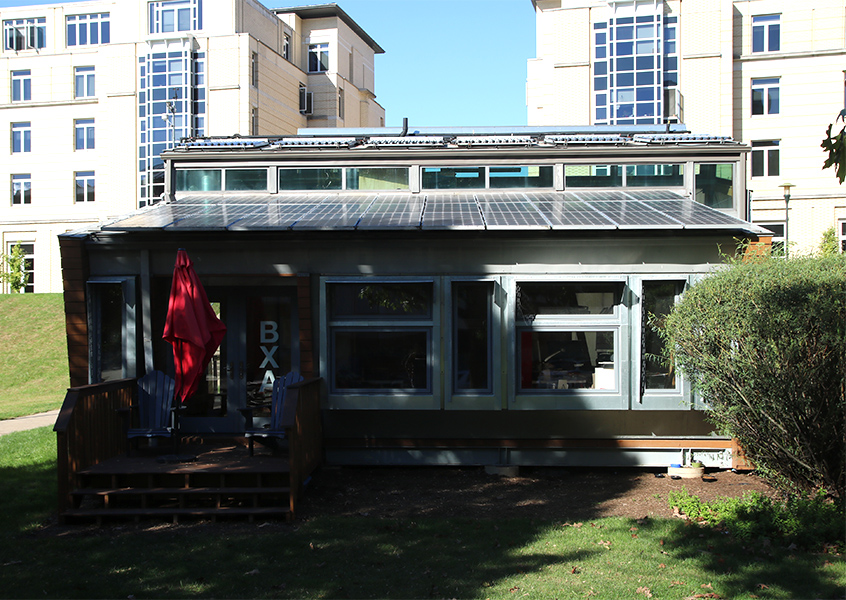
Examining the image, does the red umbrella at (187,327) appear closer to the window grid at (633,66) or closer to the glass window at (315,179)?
the glass window at (315,179)

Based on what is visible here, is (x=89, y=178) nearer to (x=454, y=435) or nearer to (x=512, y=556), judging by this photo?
(x=454, y=435)

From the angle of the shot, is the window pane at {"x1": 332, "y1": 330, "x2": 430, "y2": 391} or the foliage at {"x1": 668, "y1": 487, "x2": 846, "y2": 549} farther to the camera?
the window pane at {"x1": 332, "y1": 330, "x2": 430, "y2": 391}

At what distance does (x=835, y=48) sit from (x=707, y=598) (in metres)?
34.1

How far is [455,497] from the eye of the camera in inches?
316

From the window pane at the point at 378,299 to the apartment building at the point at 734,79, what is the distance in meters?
24.4

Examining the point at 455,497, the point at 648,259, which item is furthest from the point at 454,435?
the point at 648,259

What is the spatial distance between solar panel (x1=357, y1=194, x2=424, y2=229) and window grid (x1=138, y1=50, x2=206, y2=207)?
27989mm

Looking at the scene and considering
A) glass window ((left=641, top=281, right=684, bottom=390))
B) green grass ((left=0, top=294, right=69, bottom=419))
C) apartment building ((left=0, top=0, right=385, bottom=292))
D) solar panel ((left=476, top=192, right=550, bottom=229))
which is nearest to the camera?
solar panel ((left=476, top=192, right=550, bottom=229))

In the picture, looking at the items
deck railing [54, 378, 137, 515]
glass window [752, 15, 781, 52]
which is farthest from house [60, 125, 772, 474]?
glass window [752, 15, 781, 52]

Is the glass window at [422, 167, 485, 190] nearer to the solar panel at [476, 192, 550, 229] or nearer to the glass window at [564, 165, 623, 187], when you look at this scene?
the solar panel at [476, 192, 550, 229]

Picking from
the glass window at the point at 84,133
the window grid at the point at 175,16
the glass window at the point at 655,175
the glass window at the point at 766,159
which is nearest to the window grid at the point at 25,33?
the glass window at the point at 84,133

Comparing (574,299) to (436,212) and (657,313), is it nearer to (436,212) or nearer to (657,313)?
(657,313)

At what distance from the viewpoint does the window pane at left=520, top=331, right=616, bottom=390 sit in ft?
30.0

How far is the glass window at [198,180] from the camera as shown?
37.3 ft
